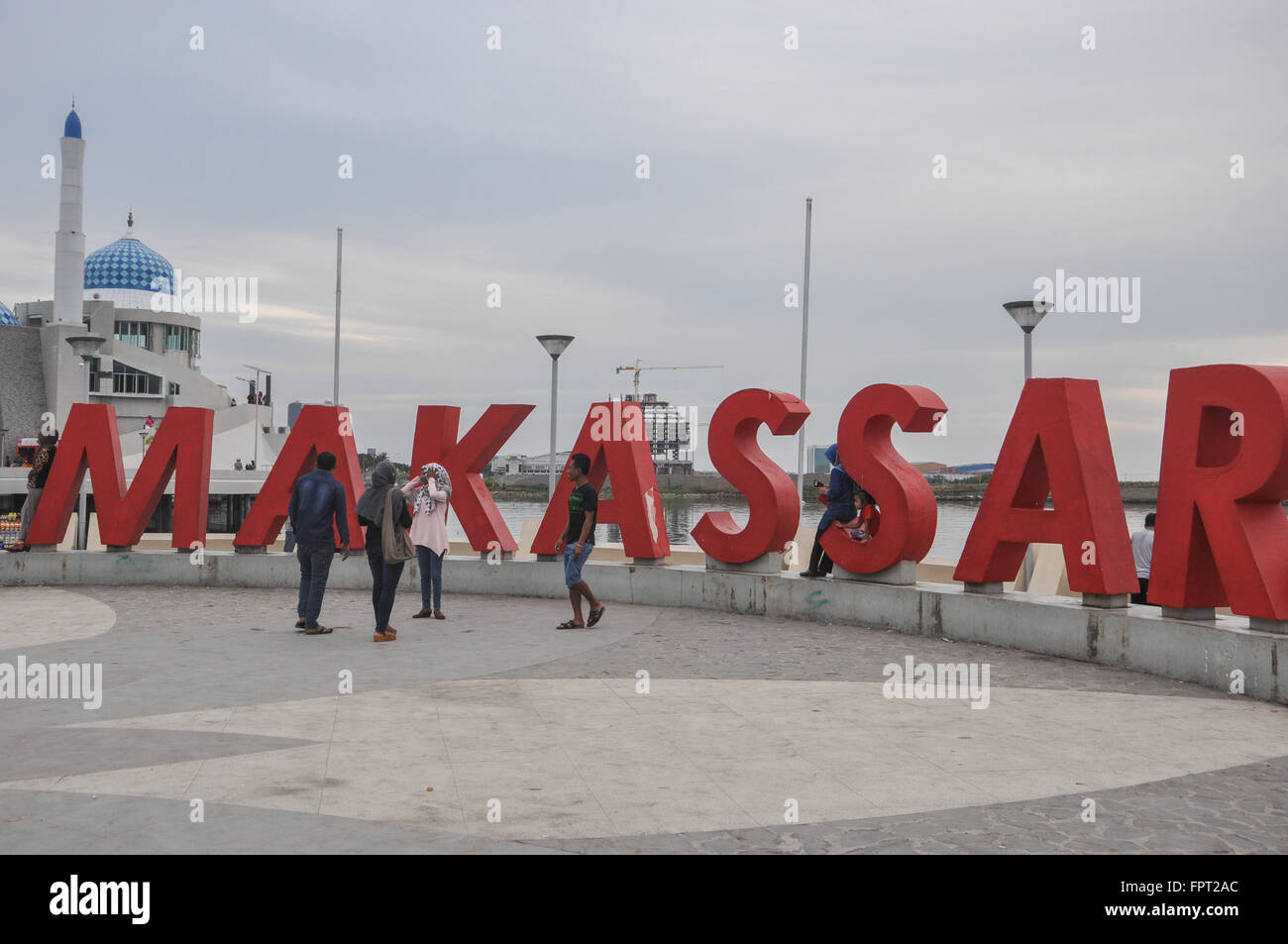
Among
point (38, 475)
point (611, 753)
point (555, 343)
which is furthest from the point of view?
point (555, 343)

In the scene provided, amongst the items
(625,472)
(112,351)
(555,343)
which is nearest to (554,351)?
(555,343)

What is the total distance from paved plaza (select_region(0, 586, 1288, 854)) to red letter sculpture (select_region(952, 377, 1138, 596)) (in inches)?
41.6

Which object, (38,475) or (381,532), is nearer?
(381,532)

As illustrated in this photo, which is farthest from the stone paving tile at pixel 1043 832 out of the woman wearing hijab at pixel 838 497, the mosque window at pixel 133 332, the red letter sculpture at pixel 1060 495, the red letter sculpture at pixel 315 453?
the mosque window at pixel 133 332

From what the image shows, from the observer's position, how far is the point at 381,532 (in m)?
12.2

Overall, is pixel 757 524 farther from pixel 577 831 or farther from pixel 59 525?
pixel 59 525

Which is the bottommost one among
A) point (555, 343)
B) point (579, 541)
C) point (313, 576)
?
point (313, 576)

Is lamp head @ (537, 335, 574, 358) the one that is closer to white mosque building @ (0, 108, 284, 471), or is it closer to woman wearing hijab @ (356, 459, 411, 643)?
woman wearing hijab @ (356, 459, 411, 643)

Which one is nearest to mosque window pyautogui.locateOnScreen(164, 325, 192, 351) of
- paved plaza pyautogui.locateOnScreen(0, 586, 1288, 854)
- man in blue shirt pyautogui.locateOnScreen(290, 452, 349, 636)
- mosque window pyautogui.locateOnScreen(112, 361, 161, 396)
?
mosque window pyautogui.locateOnScreen(112, 361, 161, 396)

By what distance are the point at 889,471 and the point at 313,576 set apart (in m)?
7.02

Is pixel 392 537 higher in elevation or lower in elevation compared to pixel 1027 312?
lower

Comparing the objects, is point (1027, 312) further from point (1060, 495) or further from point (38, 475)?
point (38, 475)

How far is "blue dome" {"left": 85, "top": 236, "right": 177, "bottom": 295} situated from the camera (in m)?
84.9
